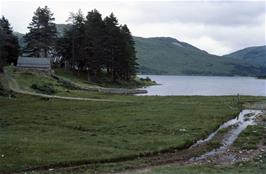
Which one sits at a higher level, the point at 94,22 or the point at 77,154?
the point at 94,22

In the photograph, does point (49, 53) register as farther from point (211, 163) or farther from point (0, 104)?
point (211, 163)

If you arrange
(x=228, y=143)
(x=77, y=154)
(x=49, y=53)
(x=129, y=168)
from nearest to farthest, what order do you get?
(x=129, y=168) → (x=77, y=154) → (x=228, y=143) → (x=49, y=53)

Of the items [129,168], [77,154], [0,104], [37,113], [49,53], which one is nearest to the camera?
[129,168]

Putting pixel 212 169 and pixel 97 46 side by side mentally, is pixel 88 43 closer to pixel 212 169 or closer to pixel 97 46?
pixel 97 46

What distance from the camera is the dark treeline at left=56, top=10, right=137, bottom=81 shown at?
4557 inches

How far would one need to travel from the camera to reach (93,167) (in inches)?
999

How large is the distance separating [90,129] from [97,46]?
77462 millimetres

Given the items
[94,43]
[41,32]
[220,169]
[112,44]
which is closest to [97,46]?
[94,43]

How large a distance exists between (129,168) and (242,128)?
18.5 m

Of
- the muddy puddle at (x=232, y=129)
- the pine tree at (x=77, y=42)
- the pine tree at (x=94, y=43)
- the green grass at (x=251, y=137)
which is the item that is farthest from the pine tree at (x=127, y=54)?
the green grass at (x=251, y=137)

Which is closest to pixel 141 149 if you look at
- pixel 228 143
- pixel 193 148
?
pixel 193 148

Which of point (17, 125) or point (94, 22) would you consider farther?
point (94, 22)

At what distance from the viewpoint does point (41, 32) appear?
127625 mm

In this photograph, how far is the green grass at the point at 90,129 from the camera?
27828mm
